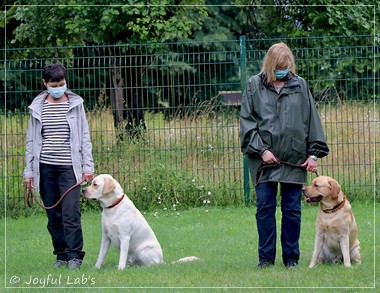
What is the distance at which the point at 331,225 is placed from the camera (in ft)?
25.5

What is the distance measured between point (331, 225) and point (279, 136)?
1.02 meters

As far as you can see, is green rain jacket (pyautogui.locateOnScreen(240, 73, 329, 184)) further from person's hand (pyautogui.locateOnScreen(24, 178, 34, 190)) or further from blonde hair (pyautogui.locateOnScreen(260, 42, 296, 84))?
person's hand (pyautogui.locateOnScreen(24, 178, 34, 190))

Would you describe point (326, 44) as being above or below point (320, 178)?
above

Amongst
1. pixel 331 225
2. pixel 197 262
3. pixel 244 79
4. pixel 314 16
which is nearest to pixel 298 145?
pixel 331 225

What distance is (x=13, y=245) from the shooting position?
1005 centimetres

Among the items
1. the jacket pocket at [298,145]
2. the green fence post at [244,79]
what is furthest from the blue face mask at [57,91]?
the green fence post at [244,79]

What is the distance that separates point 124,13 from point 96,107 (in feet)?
11.7

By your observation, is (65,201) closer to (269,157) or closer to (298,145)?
(269,157)

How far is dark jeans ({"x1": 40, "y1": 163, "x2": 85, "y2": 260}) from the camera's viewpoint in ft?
26.4

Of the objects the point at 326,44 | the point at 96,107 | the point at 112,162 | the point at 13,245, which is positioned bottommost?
the point at 13,245

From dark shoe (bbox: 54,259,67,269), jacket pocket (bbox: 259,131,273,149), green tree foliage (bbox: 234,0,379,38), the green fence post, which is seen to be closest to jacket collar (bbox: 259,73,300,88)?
jacket pocket (bbox: 259,131,273,149)

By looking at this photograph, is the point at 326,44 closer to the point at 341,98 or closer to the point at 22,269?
the point at 341,98

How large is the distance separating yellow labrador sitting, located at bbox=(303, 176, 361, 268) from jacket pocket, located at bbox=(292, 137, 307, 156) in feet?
1.68

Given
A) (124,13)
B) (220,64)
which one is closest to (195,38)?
(124,13)
